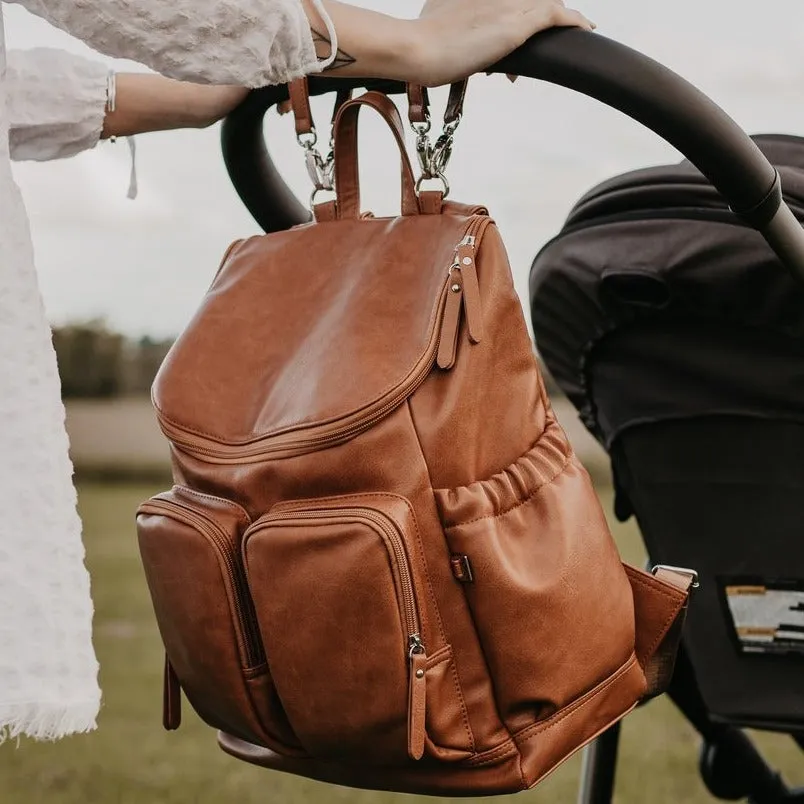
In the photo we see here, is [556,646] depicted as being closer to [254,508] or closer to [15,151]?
[254,508]

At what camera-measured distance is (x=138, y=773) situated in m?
2.79

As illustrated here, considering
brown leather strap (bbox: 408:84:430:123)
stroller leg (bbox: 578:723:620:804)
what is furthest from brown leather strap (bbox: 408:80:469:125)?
stroller leg (bbox: 578:723:620:804)

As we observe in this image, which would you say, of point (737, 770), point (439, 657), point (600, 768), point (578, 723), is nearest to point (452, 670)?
point (439, 657)

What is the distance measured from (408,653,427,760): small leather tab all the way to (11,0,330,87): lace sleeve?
1.40ft

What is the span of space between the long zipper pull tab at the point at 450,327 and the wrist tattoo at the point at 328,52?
0.18 meters

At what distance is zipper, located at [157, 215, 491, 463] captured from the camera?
2.69ft

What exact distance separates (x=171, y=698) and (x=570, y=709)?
14.6 inches

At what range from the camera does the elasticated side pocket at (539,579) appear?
2.72 ft

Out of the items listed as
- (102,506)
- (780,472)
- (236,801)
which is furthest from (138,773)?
(102,506)

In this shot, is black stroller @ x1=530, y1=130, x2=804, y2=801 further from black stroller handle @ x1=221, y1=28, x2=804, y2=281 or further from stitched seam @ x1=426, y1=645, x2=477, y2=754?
stitched seam @ x1=426, y1=645, x2=477, y2=754

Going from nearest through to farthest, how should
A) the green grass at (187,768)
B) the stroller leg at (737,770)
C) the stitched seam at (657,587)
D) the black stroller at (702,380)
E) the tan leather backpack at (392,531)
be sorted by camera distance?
the tan leather backpack at (392,531) → the stitched seam at (657,587) → the black stroller at (702,380) → the stroller leg at (737,770) → the green grass at (187,768)

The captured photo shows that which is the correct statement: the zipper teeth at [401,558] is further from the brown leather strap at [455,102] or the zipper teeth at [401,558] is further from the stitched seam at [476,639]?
the brown leather strap at [455,102]

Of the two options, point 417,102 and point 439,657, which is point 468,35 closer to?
point 417,102

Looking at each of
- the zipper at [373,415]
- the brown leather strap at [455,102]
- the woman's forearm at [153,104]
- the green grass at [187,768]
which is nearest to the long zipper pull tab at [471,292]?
the zipper at [373,415]
